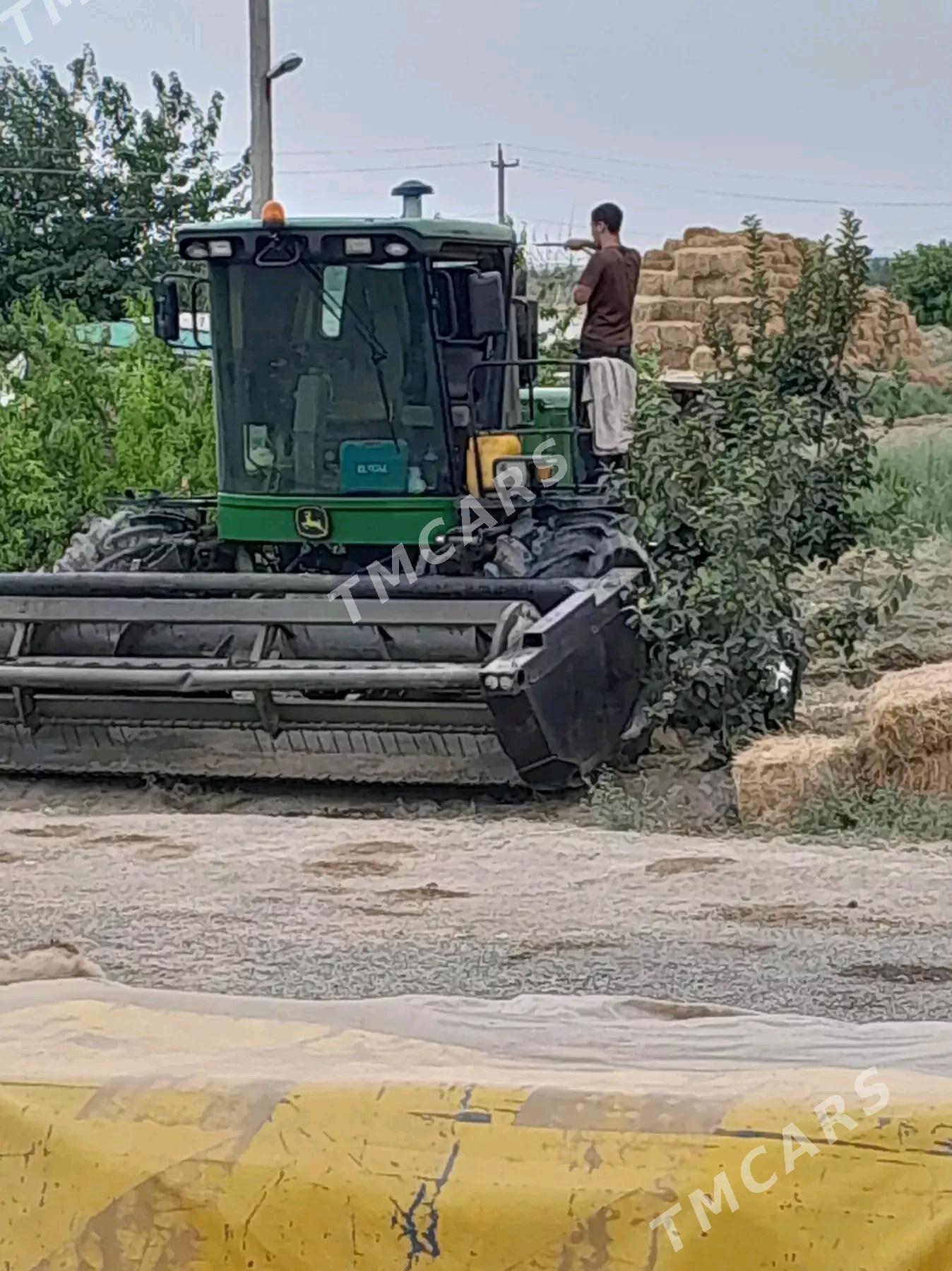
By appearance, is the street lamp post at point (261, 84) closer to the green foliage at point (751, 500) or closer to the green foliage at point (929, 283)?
the green foliage at point (751, 500)

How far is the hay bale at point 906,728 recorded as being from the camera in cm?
717

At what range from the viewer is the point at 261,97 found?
15.6m

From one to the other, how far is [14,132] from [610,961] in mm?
22942

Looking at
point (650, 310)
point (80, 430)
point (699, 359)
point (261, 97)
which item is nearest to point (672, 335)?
point (650, 310)

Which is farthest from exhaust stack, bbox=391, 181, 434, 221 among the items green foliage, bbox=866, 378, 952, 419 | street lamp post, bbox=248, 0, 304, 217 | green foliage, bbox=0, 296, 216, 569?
green foliage, bbox=866, 378, 952, 419

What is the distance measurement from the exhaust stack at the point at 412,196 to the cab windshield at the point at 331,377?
35.2 inches

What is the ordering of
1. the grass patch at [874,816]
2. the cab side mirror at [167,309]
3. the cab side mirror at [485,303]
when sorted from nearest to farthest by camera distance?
the grass patch at [874,816] → the cab side mirror at [485,303] → the cab side mirror at [167,309]

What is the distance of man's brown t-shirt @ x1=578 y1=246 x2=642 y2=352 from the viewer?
9453mm

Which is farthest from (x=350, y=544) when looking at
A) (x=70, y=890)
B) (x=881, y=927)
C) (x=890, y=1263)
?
(x=890, y=1263)

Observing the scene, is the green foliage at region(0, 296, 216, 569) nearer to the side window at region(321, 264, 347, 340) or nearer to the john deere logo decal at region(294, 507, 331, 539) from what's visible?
the john deere logo decal at region(294, 507, 331, 539)

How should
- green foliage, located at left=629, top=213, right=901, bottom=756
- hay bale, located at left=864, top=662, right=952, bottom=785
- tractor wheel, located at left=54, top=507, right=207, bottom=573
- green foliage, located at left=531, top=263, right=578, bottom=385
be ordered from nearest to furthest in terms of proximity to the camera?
hay bale, located at left=864, top=662, right=952, bottom=785
green foliage, located at left=629, top=213, right=901, bottom=756
tractor wheel, located at left=54, top=507, right=207, bottom=573
green foliage, located at left=531, top=263, right=578, bottom=385

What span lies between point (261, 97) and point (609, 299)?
715cm

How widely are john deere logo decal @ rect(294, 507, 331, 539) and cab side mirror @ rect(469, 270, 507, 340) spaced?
111cm

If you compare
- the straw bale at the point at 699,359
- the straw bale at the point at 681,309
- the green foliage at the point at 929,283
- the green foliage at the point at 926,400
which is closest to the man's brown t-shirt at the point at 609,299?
the straw bale at the point at 699,359
